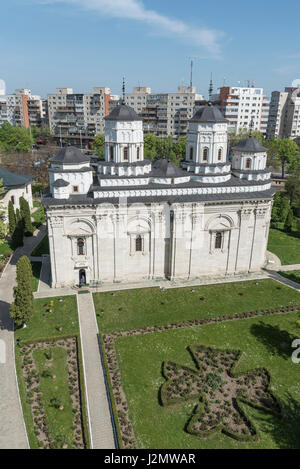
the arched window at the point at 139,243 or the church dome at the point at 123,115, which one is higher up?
the church dome at the point at 123,115

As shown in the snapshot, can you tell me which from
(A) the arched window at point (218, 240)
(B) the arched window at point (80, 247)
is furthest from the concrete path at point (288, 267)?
(B) the arched window at point (80, 247)

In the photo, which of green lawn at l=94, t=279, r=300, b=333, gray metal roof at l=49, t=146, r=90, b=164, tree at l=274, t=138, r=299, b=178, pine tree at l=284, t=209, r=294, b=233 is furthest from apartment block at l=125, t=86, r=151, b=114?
green lawn at l=94, t=279, r=300, b=333

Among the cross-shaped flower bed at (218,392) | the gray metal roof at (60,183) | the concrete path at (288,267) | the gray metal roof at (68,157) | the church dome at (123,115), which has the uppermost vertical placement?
the church dome at (123,115)

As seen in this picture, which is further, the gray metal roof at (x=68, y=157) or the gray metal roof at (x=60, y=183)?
the gray metal roof at (x=68, y=157)

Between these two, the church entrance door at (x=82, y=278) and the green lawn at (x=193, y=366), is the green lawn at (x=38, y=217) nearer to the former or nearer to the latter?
the church entrance door at (x=82, y=278)

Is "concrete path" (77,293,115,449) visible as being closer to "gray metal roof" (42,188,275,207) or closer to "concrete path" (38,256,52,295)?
"concrete path" (38,256,52,295)

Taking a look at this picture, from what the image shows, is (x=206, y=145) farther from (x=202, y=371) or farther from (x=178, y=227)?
(x=202, y=371)

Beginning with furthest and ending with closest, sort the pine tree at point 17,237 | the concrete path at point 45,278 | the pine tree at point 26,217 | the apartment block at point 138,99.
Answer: the apartment block at point 138,99 < the pine tree at point 26,217 < the pine tree at point 17,237 < the concrete path at point 45,278
